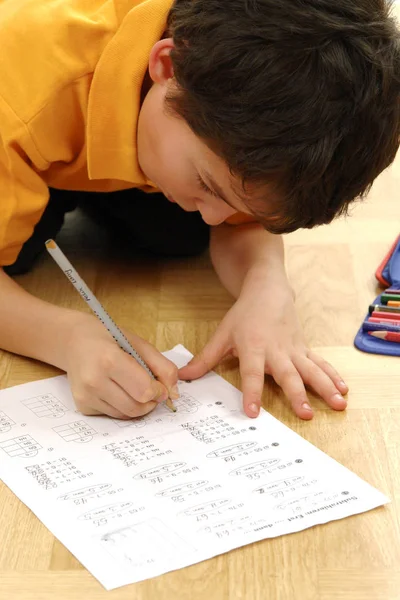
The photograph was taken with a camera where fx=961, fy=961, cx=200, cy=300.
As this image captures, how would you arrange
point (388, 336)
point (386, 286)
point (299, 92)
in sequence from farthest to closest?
point (386, 286)
point (388, 336)
point (299, 92)

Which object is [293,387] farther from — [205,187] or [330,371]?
[205,187]

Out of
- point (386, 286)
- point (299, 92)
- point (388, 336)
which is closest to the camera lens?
point (299, 92)

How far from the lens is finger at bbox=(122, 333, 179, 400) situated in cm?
83

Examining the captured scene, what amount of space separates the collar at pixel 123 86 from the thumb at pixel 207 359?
0.18 meters

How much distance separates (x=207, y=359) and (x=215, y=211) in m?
0.15

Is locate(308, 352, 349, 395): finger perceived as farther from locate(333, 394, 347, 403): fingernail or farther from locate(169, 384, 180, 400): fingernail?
locate(169, 384, 180, 400): fingernail

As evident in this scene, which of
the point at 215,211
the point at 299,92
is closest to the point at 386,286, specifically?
the point at 215,211

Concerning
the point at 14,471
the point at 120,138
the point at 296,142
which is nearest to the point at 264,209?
the point at 296,142

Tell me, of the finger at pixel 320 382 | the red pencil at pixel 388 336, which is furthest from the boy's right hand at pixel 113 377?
the red pencil at pixel 388 336

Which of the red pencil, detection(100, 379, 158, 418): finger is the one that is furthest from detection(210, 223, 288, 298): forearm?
detection(100, 379, 158, 418): finger

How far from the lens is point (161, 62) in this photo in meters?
0.81

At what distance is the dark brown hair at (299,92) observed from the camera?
689 millimetres

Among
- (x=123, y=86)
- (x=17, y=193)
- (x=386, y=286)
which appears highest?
(x=123, y=86)

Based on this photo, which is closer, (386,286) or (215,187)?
(215,187)
